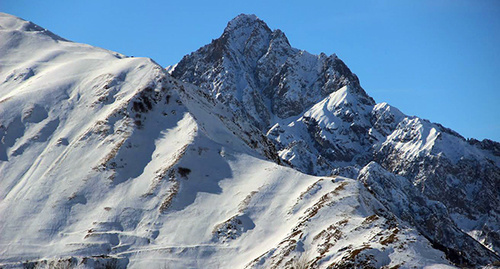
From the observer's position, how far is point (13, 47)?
614 feet

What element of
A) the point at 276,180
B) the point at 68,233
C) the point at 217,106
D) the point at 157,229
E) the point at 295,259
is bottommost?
the point at 68,233

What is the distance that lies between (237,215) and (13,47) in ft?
355

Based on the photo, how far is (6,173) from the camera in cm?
12719

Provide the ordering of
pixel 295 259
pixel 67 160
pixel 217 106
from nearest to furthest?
pixel 295 259 < pixel 67 160 < pixel 217 106

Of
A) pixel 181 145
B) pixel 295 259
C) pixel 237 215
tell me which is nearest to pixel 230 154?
pixel 181 145

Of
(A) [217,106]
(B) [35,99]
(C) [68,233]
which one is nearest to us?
(C) [68,233]

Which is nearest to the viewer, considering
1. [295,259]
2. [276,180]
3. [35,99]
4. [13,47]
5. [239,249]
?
[295,259]

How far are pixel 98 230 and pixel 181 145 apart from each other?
27251 millimetres

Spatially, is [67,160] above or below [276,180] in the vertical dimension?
below

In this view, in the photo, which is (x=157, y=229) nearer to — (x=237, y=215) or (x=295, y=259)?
(x=237, y=215)

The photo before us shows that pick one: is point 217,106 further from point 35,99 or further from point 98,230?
point 98,230

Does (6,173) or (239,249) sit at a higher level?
(239,249)

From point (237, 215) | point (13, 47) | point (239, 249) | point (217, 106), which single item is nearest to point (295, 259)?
point (239, 249)

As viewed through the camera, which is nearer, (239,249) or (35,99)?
(239,249)
